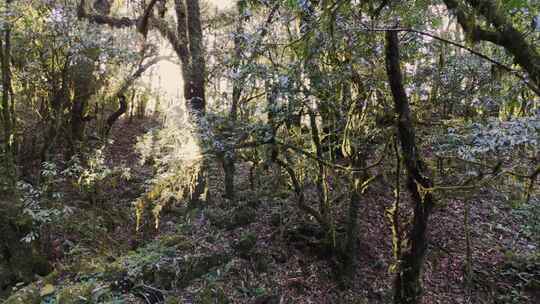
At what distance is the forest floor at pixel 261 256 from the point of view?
16.4ft

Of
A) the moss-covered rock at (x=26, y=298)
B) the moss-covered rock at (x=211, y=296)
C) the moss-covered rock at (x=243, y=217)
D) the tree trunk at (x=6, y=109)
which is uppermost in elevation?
the tree trunk at (x=6, y=109)

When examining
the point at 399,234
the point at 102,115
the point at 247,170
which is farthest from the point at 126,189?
the point at 399,234

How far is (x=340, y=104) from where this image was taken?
4.77 m

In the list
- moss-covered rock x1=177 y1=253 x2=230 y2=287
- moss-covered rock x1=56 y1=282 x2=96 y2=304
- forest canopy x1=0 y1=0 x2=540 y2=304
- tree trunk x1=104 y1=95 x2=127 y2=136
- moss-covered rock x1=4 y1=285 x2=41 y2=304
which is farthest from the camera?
tree trunk x1=104 y1=95 x2=127 y2=136

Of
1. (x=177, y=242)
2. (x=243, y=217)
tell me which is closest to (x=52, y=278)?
(x=177, y=242)

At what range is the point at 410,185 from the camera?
412 cm

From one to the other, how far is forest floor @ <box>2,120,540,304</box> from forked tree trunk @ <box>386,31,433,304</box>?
321 millimetres

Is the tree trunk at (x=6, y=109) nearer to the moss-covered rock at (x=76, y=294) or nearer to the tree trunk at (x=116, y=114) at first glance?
the moss-covered rock at (x=76, y=294)

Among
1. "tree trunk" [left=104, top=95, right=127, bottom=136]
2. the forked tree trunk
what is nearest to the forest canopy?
the forked tree trunk

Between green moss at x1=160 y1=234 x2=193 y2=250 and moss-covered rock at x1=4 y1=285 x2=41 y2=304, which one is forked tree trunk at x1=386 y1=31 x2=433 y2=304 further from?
moss-covered rock at x1=4 y1=285 x2=41 y2=304

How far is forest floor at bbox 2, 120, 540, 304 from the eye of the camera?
4.98 metres

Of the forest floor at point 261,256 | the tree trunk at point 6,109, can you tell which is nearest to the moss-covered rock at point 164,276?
the forest floor at point 261,256

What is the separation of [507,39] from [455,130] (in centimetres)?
186

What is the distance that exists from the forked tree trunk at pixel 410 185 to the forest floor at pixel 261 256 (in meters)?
0.32
